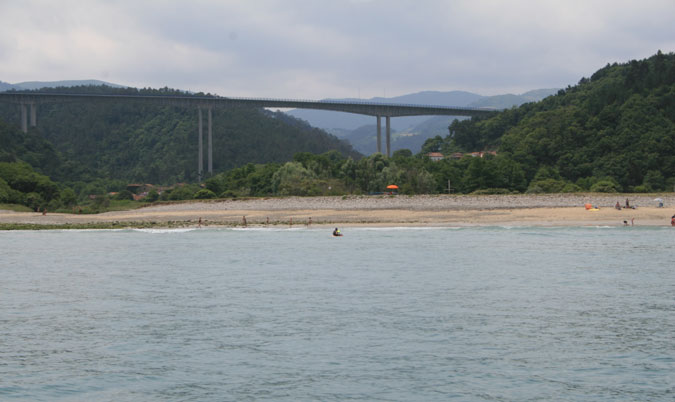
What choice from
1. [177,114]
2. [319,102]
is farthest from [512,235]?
[177,114]

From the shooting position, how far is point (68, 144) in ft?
580

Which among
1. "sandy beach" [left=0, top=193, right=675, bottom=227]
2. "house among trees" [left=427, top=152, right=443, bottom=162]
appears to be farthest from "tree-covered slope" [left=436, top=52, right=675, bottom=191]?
"house among trees" [left=427, top=152, right=443, bottom=162]

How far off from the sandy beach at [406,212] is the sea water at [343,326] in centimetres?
1868

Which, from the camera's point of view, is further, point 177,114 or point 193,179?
point 177,114

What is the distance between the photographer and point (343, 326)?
66.7 feet

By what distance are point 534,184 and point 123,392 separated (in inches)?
3174

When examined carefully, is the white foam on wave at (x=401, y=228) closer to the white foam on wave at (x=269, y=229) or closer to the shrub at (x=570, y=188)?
the white foam on wave at (x=269, y=229)

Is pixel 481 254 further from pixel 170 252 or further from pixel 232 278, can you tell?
pixel 170 252

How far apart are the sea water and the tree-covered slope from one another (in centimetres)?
5769

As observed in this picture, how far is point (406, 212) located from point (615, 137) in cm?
4961

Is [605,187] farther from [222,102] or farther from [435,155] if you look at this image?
[222,102]

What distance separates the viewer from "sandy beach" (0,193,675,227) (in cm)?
5809

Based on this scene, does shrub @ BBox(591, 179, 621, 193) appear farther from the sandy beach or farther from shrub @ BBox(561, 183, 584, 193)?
the sandy beach

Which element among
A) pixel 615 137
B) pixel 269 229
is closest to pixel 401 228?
pixel 269 229
